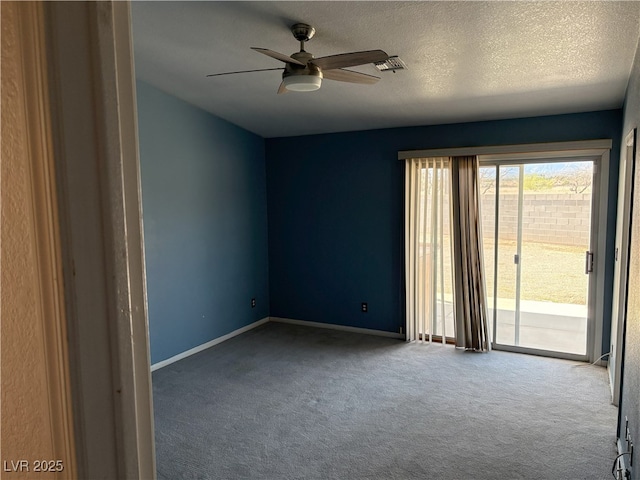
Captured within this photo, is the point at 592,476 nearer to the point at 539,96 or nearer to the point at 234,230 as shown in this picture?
the point at 539,96

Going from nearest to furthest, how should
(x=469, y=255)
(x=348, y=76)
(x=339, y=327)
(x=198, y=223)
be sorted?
(x=348, y=76) < (x=469, y=255) < (x=198, y=223) < (x=339, y=327)

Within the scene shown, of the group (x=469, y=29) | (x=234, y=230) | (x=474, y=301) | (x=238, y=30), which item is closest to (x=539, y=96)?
(x=469, y=29)

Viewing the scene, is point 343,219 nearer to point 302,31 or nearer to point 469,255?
point 469,255

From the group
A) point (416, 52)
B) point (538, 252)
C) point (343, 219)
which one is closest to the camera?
point (416, 52)

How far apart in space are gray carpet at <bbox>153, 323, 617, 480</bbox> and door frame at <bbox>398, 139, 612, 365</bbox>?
37cm

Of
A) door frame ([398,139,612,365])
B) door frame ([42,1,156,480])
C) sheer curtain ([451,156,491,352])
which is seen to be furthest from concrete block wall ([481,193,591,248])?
door frame ([42,1,156,480])

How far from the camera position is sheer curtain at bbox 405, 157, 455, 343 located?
466cm

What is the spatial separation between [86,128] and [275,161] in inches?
206

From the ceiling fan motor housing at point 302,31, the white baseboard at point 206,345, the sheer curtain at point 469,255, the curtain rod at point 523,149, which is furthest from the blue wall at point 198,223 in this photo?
the sheer curtain at point 469,255

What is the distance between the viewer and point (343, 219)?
17.3 ft

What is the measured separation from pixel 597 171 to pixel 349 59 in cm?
300

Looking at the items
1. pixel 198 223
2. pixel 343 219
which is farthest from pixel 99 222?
pixel 343 219

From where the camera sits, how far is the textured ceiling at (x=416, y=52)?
2.46 meters

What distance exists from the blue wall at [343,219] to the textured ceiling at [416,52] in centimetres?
49
